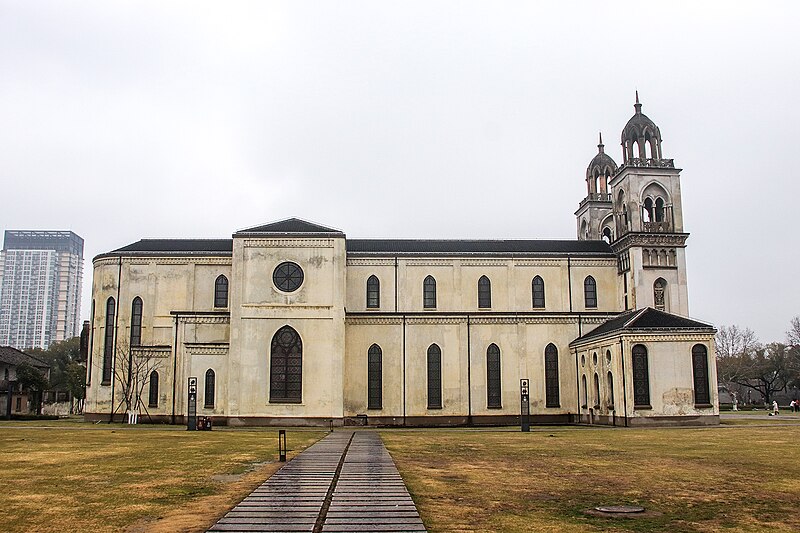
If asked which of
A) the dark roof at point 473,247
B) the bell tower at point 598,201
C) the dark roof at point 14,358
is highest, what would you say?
the bell tower at point 598,201

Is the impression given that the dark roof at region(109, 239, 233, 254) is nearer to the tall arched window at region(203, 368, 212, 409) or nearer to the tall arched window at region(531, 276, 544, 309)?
the tall arched window at region(203, 368, 212, 409)

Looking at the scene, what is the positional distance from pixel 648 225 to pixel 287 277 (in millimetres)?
28784

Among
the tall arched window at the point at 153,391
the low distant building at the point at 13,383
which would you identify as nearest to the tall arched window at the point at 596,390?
the tall arched window at the point at 153,391

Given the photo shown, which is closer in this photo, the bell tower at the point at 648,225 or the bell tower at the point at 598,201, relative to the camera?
the bell tower at the point at 648,225

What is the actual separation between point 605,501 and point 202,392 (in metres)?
43.3

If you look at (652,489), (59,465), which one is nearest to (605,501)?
(652,489)

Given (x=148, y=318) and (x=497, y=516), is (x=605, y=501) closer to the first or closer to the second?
(x=497, y=516)

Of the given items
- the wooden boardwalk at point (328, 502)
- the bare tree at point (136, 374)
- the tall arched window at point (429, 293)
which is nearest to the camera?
the wooden boardwalk at point (328, 502)

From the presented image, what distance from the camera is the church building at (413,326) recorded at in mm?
54031

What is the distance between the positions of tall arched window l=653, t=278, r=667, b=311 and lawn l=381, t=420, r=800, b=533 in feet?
87.8

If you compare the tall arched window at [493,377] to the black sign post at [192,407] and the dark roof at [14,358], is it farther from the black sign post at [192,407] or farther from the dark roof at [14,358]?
the dark roof at [14,358]

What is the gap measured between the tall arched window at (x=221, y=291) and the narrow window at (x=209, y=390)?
636 cm

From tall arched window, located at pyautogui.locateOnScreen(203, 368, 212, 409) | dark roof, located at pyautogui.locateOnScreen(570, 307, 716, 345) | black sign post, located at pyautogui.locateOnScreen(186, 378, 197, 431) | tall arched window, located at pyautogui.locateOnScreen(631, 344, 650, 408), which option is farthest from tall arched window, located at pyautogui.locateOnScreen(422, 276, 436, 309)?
black sign post, located at pyautogui.locateOnScreen(186, 378, 197, 431)

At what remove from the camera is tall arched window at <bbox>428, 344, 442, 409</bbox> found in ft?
193
